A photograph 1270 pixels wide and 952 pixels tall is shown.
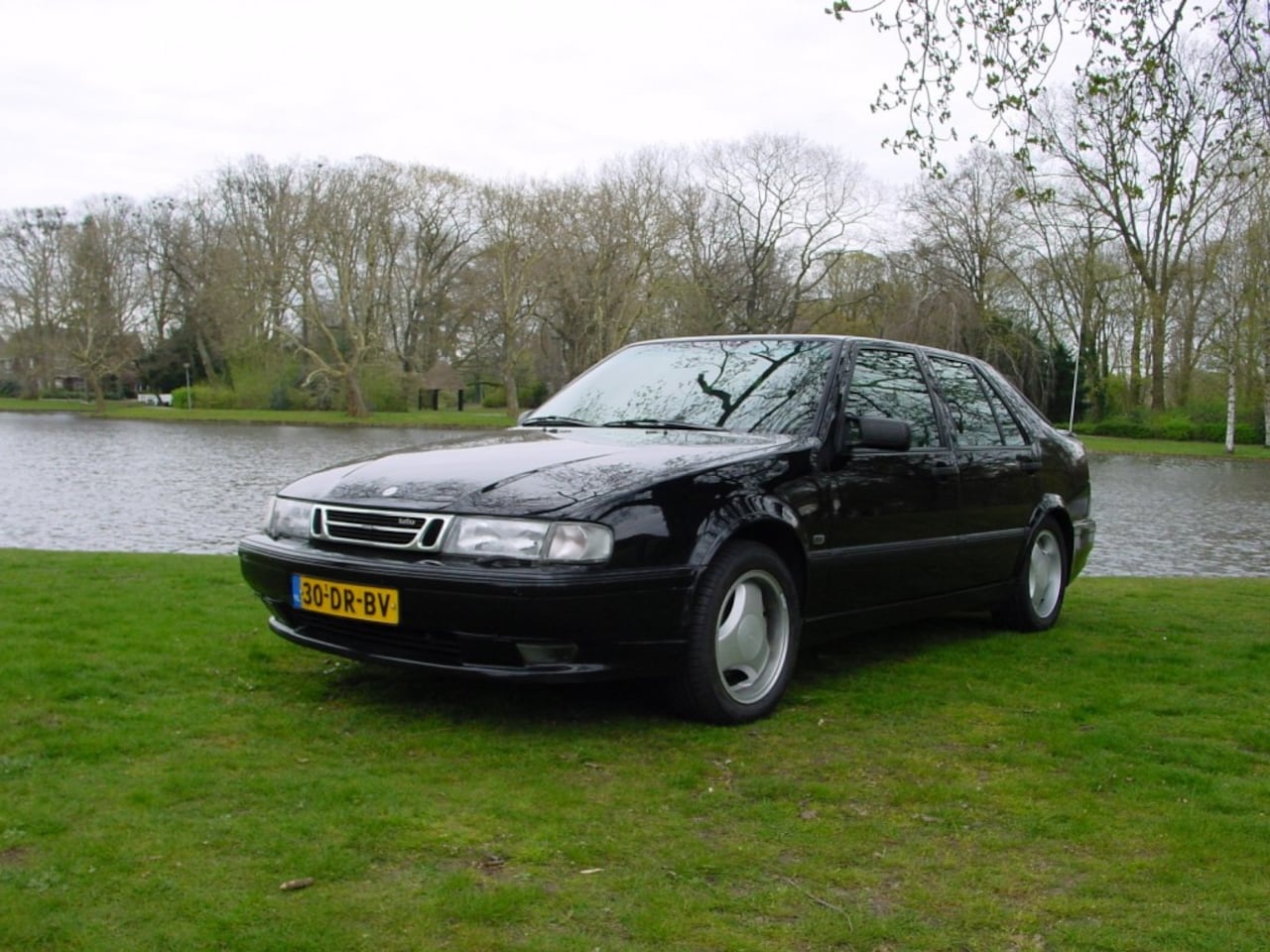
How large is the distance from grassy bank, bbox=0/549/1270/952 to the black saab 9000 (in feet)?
1.14

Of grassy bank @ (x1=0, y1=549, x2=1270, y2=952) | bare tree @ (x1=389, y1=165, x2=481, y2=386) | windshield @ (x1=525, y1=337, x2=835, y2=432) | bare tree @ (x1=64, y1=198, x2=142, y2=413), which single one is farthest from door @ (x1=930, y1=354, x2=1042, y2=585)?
bare tree @ (x1=64, y1=198, x2=142, y2=413)

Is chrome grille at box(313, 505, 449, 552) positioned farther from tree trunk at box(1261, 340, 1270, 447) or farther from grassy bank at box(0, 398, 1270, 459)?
grassy bank at box(0, 398, 1270, 459)

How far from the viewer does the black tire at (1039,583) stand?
22.3 feet

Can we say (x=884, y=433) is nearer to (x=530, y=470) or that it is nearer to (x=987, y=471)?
(x=987, y=471)

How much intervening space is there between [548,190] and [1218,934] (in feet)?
189

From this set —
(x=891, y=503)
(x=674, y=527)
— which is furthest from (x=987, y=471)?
(x=674, y=527)

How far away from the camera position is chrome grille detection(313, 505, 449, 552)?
4297 mm

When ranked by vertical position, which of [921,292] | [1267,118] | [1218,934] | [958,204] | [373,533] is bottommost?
[1218,934]

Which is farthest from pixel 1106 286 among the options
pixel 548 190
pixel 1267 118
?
pixel 1267 118

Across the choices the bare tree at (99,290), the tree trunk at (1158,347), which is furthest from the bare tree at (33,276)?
the tree trunk at (1158,347)

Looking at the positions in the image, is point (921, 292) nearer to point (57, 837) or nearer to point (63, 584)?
point (63, 584)

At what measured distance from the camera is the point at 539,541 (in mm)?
4180

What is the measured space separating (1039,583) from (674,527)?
→ 350 cm

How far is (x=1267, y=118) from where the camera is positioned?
849 cm
